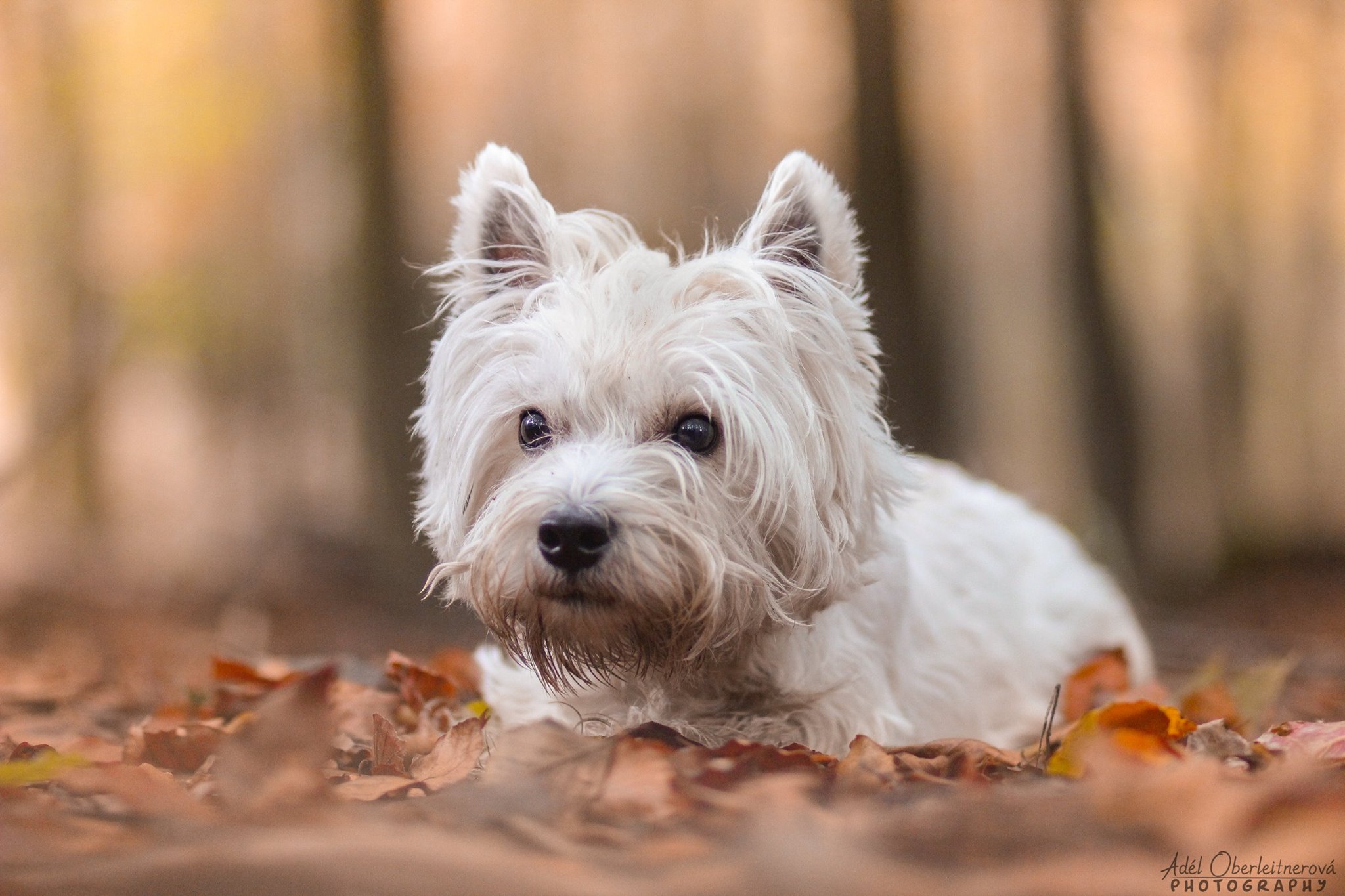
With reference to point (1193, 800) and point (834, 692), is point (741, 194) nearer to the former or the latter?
point (834, 692)

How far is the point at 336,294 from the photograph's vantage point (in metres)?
7.51

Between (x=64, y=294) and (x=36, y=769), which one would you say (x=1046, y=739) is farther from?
(x=64, y=294)

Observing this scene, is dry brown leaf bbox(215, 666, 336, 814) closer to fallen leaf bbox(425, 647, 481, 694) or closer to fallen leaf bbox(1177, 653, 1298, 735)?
fallen leaf bbox(425, 647, 481, 694)

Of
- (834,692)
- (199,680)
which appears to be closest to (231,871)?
(834,692)

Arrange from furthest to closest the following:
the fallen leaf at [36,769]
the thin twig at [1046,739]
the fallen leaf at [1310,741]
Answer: the thin twig at [1046,739], the fallen leaf at [1310,741], the fallen leaf at [36,769]

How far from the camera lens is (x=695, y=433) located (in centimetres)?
263

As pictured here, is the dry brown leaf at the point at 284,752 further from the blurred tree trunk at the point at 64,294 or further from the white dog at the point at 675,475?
Answer: the blurred tree trunk at the point at 64,294

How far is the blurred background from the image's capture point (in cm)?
750

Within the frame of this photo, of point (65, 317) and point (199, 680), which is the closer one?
point (199, 680)

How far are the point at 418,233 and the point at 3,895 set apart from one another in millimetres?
6145

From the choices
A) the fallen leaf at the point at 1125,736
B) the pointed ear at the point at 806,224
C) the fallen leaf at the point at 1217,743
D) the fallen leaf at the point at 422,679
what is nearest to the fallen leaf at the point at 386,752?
the fallen leaf at the point at 422,679

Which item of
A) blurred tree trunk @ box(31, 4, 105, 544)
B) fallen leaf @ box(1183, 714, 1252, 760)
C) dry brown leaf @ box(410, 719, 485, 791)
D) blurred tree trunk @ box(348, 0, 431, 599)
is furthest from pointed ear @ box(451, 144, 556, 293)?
blurred tree trunk @ box(31, 4, 105, 544)

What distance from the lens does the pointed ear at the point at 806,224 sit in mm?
2951

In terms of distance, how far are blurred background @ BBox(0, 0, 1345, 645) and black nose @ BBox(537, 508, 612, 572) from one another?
16.5 feet
